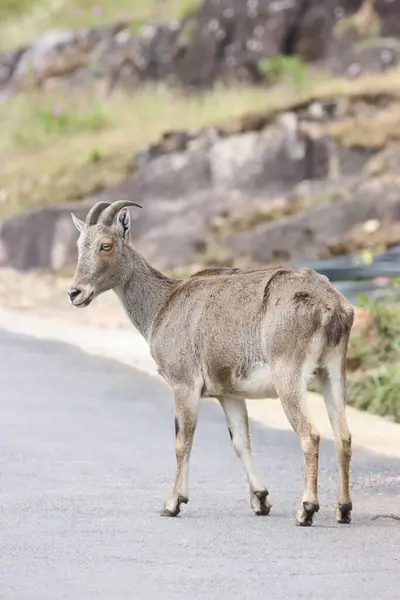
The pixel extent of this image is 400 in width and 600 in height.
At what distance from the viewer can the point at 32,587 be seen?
8.00 meters

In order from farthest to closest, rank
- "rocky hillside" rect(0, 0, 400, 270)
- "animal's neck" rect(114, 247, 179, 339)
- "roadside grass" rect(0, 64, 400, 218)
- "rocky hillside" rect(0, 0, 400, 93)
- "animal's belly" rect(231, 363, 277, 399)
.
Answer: "rocky hillside" rect(0, 0, 400, 93) → "roadside grass" rect(0, 64, 400, 218) → "rocky hillside" rect(0, 0, 400, 270) → "animal's neck" rect(114, 247, 179, 339) → "animal's belly" rect(231, 363, 277, 399)

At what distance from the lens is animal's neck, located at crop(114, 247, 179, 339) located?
11.0m

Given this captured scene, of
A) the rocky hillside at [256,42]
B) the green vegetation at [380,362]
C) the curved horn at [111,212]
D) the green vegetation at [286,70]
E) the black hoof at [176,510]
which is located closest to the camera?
the black hoof at [176,510]

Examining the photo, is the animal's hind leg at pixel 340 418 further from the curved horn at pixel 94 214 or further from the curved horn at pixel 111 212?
the curved horn at pixel 94 214

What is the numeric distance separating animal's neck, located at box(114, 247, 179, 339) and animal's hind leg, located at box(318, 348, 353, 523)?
4.65 feet

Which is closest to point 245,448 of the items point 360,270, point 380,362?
point 380,362

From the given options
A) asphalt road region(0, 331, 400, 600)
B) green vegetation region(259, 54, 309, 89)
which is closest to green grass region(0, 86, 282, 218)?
green vegetation region(259, 54, 309, 89)

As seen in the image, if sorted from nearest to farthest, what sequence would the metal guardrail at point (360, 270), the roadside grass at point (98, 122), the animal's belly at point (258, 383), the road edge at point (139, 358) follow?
the animal's belly at point (258, 383), the road edge at point (139, 358), the metal guardrail at point (360, 270), the roadside grass at point (98, 122)

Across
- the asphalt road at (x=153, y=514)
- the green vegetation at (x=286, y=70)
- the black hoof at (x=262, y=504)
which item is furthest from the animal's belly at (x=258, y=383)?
the green vegetation at (x=286, y=70)

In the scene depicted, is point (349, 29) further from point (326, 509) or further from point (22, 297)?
point (326, 509)

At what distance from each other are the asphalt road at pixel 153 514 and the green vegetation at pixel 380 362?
1.41 m

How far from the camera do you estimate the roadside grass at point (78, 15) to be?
4491 cm

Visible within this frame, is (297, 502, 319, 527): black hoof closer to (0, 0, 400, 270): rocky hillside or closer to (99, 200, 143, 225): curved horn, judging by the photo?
(99, 200, 143, 225): curved horn

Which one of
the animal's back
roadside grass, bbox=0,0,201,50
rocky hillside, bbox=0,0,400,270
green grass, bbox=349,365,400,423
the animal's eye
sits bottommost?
the animal's back
